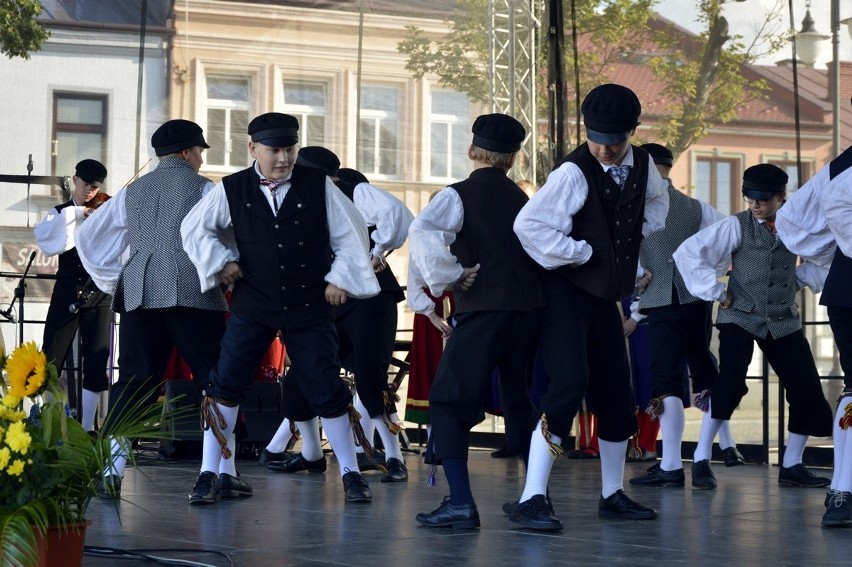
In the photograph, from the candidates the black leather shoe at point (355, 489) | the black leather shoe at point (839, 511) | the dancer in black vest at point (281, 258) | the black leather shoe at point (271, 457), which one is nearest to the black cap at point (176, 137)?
the dancer in black vest at point (281, 258)

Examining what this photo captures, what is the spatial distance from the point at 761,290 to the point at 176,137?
278 cm

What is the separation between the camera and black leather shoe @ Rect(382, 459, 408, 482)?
6895 mm

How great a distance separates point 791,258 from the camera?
6648mm

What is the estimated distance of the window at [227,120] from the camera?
33.6ft

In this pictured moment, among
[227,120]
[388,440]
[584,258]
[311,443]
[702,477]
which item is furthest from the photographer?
[227,120]

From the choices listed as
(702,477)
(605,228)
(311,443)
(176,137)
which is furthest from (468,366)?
(311,443)

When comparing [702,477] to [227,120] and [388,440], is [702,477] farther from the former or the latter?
[227,120]

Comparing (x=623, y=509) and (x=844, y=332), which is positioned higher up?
(x=844, y=332)

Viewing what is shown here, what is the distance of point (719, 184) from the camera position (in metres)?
9.50

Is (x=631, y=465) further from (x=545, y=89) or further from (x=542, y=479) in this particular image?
(x=542, y=479)

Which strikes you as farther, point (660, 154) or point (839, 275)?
point (660, 154)

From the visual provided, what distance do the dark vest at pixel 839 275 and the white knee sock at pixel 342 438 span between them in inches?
75.8

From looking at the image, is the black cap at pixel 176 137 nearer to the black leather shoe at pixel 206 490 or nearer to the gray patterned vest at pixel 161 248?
the gray patterned vest at pixel 161 248

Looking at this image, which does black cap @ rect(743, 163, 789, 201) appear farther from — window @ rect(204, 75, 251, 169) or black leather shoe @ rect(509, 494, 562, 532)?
window @ rect(204, 75, 251, 169)
